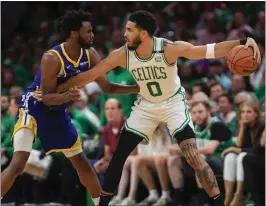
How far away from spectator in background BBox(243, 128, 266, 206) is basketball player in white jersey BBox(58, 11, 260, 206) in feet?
5.55

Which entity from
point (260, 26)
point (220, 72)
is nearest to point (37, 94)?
point (220, 72)

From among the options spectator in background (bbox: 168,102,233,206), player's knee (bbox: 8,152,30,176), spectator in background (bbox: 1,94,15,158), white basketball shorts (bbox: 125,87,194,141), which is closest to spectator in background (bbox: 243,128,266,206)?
spectator in background (bbox: 168,102,233,206)

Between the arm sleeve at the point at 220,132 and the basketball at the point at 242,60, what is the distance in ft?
7.92

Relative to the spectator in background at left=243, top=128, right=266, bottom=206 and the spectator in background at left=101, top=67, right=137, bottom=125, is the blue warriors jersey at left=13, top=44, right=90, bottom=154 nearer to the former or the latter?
the spectator in background at left=243, top=128, right=266, bottom=206

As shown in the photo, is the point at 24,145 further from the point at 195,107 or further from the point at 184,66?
the point at 184,66

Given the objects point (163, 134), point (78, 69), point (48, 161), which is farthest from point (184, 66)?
point (78, 69)

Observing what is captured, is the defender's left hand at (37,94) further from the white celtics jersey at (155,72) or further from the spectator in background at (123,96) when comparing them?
the spectator in background at (123,96)

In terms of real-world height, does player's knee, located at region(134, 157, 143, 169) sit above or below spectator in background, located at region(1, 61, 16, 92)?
below

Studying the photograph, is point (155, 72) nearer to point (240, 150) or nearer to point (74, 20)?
point (74, 20)

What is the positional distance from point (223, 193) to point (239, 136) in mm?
788

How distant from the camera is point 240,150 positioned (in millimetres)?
8195

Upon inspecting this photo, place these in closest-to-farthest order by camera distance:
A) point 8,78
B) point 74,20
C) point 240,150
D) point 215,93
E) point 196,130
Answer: point 74,20 < point 240,150 < point 196,130 < point 215,93 < point 8,78

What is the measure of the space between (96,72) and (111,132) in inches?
124

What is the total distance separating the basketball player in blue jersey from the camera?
253 inches
